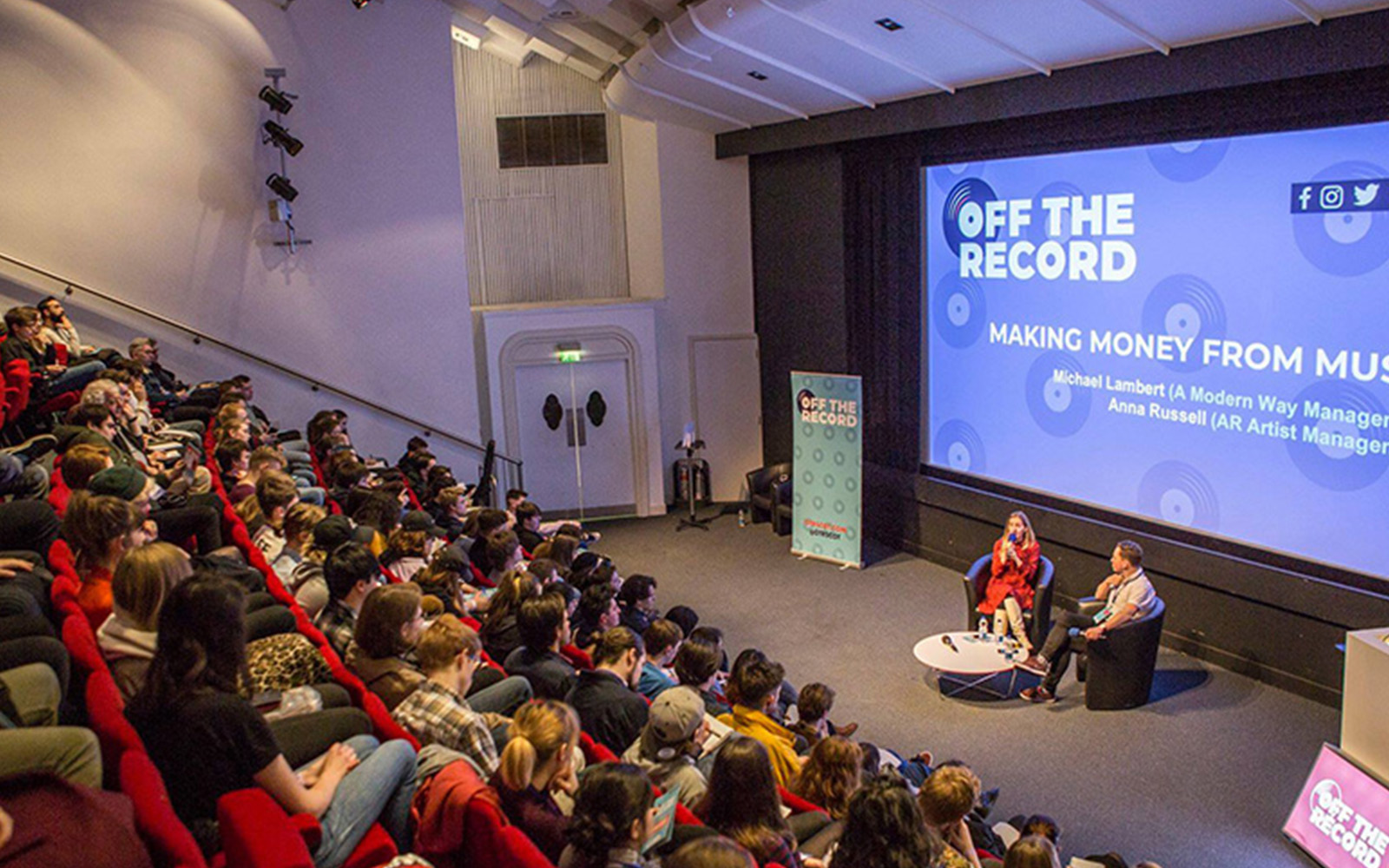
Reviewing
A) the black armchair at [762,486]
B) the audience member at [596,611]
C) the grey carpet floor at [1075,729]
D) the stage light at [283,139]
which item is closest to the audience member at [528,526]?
the grey carpet floor at [1075,729]

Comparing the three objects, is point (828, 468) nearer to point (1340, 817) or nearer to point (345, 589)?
point (1340, 817)

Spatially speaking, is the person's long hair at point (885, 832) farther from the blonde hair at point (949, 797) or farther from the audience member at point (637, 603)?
the audience member at point (637, 603)

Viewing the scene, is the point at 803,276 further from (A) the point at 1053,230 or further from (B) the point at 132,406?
(B) the point at 132,406

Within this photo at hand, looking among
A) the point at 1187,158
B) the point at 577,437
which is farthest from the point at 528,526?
the point at 1187,158

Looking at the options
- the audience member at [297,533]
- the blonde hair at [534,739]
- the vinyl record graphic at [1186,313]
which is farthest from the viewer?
the vinyl record graphic at [1186,313]

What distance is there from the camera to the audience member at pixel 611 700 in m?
4.08

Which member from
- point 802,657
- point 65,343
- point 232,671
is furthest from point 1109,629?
point 65,343

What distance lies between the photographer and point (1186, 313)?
7.14m

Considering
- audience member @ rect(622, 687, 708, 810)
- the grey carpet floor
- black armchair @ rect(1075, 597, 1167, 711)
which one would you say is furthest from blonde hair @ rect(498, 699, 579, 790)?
black armchair @ rect(1075, 597, 1167, 711)

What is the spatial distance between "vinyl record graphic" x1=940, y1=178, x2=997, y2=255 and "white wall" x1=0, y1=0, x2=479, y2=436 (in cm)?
460

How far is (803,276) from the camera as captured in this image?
36.8 ft

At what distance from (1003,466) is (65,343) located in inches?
270

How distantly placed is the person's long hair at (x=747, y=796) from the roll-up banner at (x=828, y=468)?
6.47 metres

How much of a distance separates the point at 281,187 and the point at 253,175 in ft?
1.05
